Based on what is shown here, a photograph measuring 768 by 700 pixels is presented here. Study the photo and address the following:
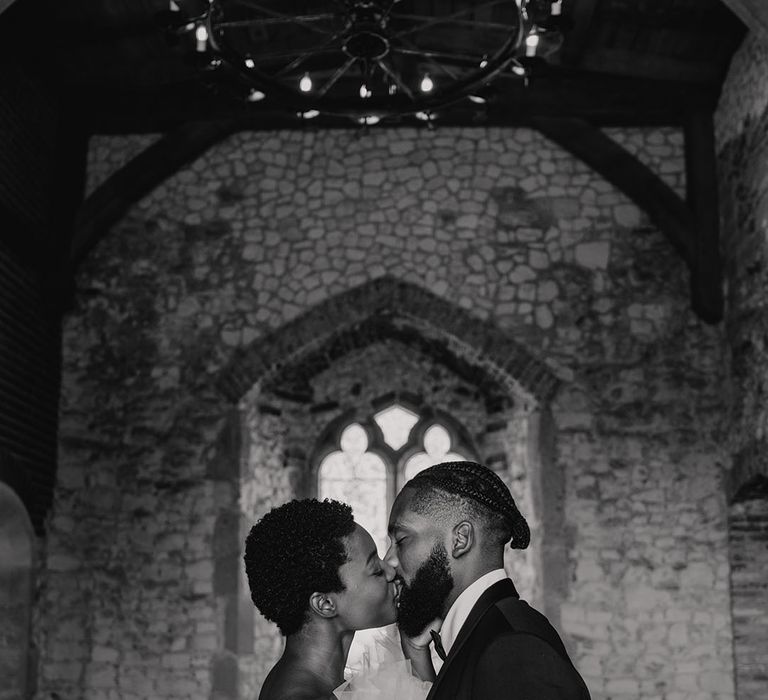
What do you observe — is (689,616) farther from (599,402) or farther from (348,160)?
(348,160)

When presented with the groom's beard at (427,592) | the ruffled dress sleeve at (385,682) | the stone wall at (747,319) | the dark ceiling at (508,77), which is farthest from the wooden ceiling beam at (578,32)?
the groom's beard at (427,592)

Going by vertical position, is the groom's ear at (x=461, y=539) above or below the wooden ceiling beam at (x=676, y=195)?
below

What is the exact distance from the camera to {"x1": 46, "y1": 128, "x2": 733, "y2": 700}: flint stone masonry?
777cm

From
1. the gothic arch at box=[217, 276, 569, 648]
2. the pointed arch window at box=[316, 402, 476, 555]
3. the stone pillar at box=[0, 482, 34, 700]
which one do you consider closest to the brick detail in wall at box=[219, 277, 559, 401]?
the gothic arch at box=[217, 276, 569, 648]

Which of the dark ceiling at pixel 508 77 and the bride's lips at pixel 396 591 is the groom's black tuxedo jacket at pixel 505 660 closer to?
the bride's lips at pixel 396 591

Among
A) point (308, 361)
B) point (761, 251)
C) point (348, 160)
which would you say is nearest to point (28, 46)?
point (348, 160)

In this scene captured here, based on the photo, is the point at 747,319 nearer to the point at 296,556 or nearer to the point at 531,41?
the point at 531,41

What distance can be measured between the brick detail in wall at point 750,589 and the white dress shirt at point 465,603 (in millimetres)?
5444

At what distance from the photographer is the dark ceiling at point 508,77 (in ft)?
24.4

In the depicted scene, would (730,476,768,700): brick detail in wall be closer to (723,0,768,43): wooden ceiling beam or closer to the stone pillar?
(723,0,768,43): wooden ceiling beam

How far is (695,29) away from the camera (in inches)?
296

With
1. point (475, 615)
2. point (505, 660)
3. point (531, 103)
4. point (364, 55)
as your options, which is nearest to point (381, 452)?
point (531, 103)

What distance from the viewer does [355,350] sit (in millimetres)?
9039

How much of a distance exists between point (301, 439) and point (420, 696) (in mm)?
6210
